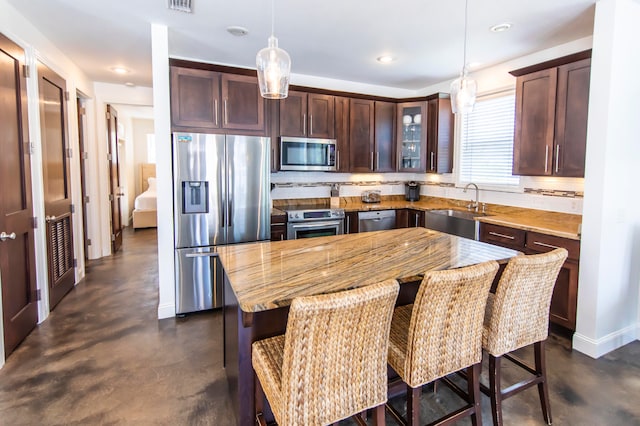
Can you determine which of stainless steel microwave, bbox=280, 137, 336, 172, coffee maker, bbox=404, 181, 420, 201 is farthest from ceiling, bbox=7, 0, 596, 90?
coffee maker, bbox=404, 181, 420, 201

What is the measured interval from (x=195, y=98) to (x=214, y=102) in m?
0.18

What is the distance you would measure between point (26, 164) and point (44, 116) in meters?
0.62

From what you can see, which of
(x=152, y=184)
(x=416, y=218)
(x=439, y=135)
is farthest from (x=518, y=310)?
(x=152, y=184)

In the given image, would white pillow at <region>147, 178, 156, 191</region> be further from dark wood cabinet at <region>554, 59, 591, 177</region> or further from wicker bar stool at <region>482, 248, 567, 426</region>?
wicker bar stool at <region>482, 248, 567, 426</region>

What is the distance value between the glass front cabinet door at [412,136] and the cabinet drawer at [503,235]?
148 cm

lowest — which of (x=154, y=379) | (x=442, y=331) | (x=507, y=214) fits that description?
(x=154, y=379)

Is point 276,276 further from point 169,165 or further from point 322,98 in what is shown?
point 322,98

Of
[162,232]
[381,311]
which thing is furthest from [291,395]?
[162,232]

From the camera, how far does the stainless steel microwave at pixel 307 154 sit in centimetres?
425

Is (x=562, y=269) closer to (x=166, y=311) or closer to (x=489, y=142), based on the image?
(x=489, y=142)

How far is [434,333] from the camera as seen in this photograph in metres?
1.55

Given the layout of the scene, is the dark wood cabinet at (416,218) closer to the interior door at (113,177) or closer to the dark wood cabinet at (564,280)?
the dark wood cabinet at (564,280)

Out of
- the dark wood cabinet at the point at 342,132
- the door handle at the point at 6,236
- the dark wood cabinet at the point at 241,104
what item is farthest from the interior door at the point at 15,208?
the dark wood cabinet at the point at 342,132

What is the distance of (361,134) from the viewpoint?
4699mm
